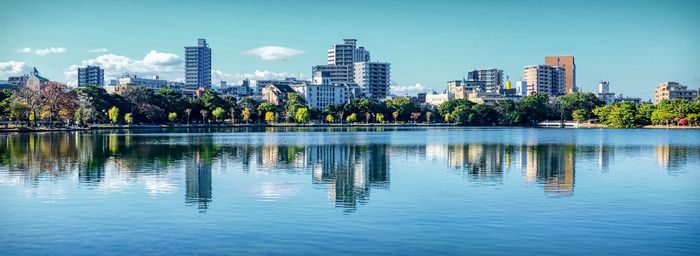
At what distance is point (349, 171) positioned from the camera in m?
29.8

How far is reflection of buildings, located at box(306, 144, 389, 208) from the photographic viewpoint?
21.7 meters

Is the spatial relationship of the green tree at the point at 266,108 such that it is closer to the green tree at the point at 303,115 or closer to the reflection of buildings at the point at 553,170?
the green tree at the point at 303,115

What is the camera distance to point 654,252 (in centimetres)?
1338

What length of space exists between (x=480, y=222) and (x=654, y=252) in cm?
403

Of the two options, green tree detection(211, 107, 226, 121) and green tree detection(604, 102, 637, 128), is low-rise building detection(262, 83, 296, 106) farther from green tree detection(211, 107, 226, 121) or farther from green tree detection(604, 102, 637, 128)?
green tree detection(604, 102, 637, 128)

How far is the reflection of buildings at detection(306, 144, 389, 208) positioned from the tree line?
51.2m

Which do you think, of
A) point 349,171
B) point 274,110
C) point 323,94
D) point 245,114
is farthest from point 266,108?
point 349,171

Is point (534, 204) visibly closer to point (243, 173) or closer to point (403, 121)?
point (243, 173)

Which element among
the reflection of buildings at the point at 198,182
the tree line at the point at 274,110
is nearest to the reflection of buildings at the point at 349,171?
the reflection of buildings at the point at 198,182

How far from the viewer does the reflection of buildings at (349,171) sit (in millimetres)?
21703

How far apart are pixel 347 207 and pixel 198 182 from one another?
8.08 metres

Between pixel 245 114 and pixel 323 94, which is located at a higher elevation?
pixel 323 94

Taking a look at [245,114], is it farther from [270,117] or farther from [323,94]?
[323,94]

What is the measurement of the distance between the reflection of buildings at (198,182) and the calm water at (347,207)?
6 centimetres
